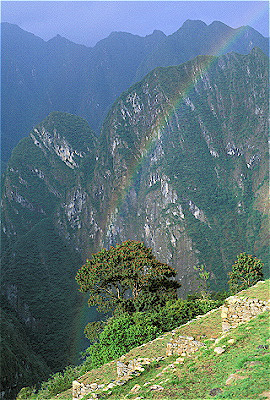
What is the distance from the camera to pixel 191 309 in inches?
857

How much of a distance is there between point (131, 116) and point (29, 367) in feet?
438

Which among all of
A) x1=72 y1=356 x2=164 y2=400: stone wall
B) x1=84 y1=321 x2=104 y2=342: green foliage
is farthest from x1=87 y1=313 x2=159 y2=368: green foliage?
x1=84 y1=321 x2=104 y2=342: green foliage

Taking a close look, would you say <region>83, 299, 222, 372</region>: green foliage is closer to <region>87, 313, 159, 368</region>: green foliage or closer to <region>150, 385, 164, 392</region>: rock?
<region>87, 313, 159, 368</region>: green foliage

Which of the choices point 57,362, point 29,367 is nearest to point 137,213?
point 57,362

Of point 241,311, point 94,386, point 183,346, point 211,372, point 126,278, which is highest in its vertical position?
point 126,278

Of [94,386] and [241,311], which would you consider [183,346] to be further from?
[94,386]

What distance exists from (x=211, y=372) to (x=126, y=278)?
1932 centimetres

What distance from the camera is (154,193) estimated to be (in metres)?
159

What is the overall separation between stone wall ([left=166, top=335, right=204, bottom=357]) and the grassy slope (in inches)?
12.4

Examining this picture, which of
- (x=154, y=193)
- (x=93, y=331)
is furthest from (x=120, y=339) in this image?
(x=154, y=193)

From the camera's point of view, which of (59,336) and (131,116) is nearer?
(59,336)

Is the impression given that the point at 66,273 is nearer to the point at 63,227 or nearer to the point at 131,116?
the point at 63,227

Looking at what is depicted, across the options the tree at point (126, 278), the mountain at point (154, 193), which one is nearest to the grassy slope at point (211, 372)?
the tree at point (126, 278)

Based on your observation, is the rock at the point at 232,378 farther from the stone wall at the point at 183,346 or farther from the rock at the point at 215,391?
the stone wall at the point at 183,346
